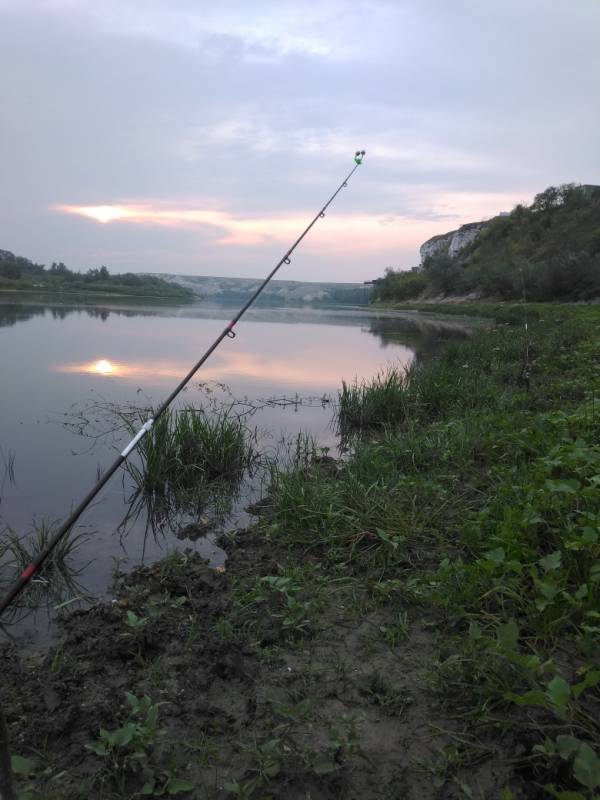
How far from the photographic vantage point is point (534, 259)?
186 feet

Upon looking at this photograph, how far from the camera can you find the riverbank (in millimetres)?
2090

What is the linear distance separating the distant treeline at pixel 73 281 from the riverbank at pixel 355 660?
65134 mm

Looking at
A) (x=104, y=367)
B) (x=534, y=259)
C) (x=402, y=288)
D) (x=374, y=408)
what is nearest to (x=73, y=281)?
(x=402, y=288)

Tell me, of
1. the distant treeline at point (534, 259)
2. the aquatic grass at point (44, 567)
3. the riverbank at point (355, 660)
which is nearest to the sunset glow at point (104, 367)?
the aquatic grass at point (44, 567)

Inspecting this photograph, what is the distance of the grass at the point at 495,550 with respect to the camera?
2.15 metres

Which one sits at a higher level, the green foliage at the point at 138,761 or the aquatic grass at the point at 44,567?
the green foliage at the point at 138,761

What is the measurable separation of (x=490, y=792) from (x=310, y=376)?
13.6 metres

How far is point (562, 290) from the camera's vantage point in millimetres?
39562

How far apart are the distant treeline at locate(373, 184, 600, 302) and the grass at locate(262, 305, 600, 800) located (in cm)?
2957

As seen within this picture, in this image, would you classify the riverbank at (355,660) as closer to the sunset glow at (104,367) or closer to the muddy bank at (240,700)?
the muddy bank at (240,700)

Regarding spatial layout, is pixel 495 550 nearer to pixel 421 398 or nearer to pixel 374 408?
pixel 374 408

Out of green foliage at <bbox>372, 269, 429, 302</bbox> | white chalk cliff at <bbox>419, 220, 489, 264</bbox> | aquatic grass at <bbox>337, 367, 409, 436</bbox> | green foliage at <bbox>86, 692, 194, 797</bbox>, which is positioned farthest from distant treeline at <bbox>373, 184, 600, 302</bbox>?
green foliage at <bbox>86, 692, 194, 797</bbox>

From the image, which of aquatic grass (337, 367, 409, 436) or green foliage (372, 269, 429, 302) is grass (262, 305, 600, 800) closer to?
aquatic grass (337, 367, 409, 436)

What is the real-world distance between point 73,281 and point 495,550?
272ft
